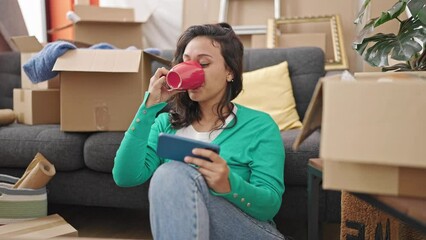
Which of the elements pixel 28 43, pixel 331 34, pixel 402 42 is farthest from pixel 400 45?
pixel 28 43

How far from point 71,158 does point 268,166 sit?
0.89 metres

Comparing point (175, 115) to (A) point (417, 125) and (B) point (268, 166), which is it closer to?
(B) point (268, 166)

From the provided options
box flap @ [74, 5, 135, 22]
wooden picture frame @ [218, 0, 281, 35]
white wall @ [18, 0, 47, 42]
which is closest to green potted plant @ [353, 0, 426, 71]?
wooden picture frame @ [218, 0, 281, 35]

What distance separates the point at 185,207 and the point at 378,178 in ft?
1.39

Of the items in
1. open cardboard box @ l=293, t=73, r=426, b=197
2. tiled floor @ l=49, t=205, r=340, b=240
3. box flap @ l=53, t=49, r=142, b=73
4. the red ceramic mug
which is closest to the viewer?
open cardboard box @ l=293, t=73, r=426, b=197

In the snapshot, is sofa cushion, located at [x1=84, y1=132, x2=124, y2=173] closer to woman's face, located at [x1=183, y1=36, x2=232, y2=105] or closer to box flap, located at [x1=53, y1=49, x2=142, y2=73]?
box flap, located at [x1=53, y1=49, x2=142, y2=73]

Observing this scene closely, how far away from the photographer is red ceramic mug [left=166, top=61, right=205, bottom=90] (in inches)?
44.4

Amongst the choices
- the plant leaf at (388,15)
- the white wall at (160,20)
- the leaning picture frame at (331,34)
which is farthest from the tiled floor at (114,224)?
the white wall at (160,20)

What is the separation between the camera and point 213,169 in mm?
958

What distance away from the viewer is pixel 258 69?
211 centimetres

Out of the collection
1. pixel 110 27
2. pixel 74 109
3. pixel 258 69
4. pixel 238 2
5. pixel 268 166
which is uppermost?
pixel 238 2

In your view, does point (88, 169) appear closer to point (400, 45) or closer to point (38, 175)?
point (38, 175)

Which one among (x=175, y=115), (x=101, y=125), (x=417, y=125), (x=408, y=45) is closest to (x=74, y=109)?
(x=101, y=125)

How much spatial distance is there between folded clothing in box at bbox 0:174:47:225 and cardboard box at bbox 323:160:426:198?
47.5 inches
